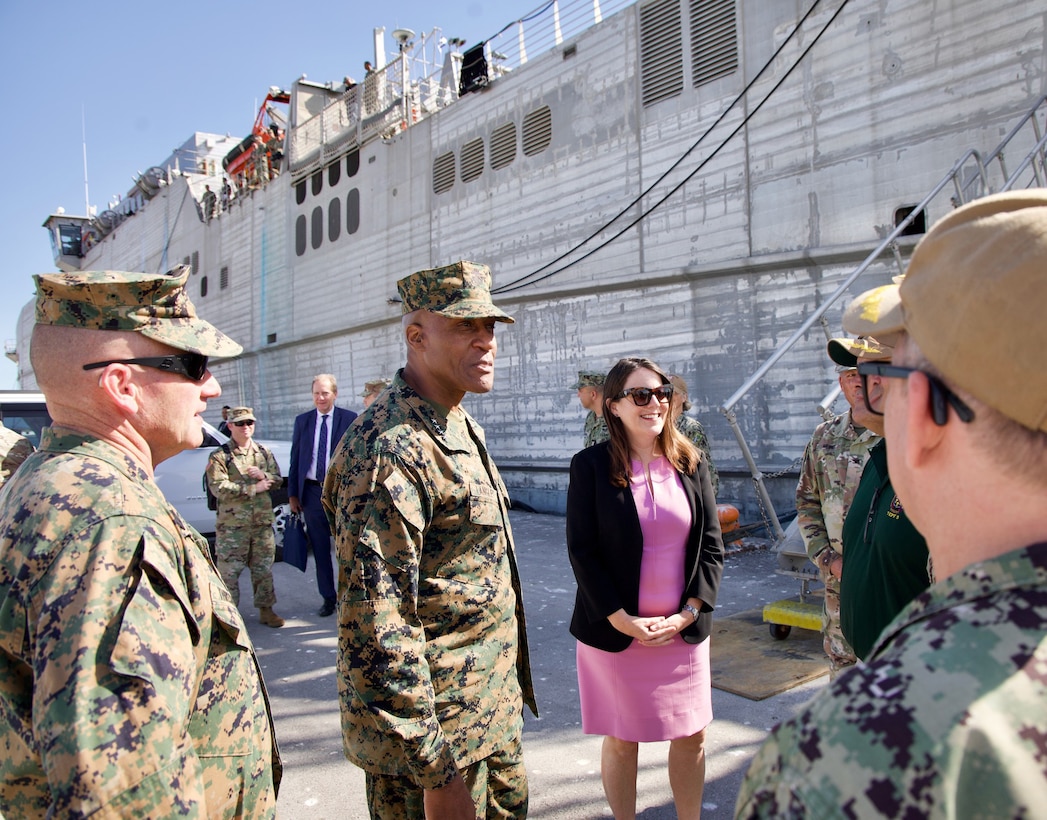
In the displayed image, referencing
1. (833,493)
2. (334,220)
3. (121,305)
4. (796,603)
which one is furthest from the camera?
(334,220)

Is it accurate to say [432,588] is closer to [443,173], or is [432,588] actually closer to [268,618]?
[268,618]

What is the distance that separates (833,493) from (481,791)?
6.70ft

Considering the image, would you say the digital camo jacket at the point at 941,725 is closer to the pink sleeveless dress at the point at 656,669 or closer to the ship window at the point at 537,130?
the pink sleeveless dress at the point at 656,669

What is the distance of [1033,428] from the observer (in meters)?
0.78

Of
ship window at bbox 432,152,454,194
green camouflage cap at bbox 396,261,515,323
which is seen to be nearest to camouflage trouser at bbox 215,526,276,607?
green camouflage cap at bbox 396,261,515,323

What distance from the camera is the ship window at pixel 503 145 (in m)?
13.0

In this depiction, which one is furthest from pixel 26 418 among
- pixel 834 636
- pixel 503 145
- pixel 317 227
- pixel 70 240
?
pixel 70 240

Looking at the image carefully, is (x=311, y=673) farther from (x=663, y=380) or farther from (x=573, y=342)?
(x=573, y=342)

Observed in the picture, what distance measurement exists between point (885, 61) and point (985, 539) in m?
9.25

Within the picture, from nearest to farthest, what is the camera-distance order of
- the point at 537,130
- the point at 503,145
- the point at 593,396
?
the point at 593,396 → the point at 537,130 → the point at 503,145

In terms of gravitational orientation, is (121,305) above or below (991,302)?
above

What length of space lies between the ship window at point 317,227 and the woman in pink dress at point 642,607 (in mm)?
16478

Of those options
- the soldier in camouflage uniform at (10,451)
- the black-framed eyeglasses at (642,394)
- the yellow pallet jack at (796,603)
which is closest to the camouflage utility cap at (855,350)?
the black-framed eyeglasses at (642,394)

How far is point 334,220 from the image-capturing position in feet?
57.7
